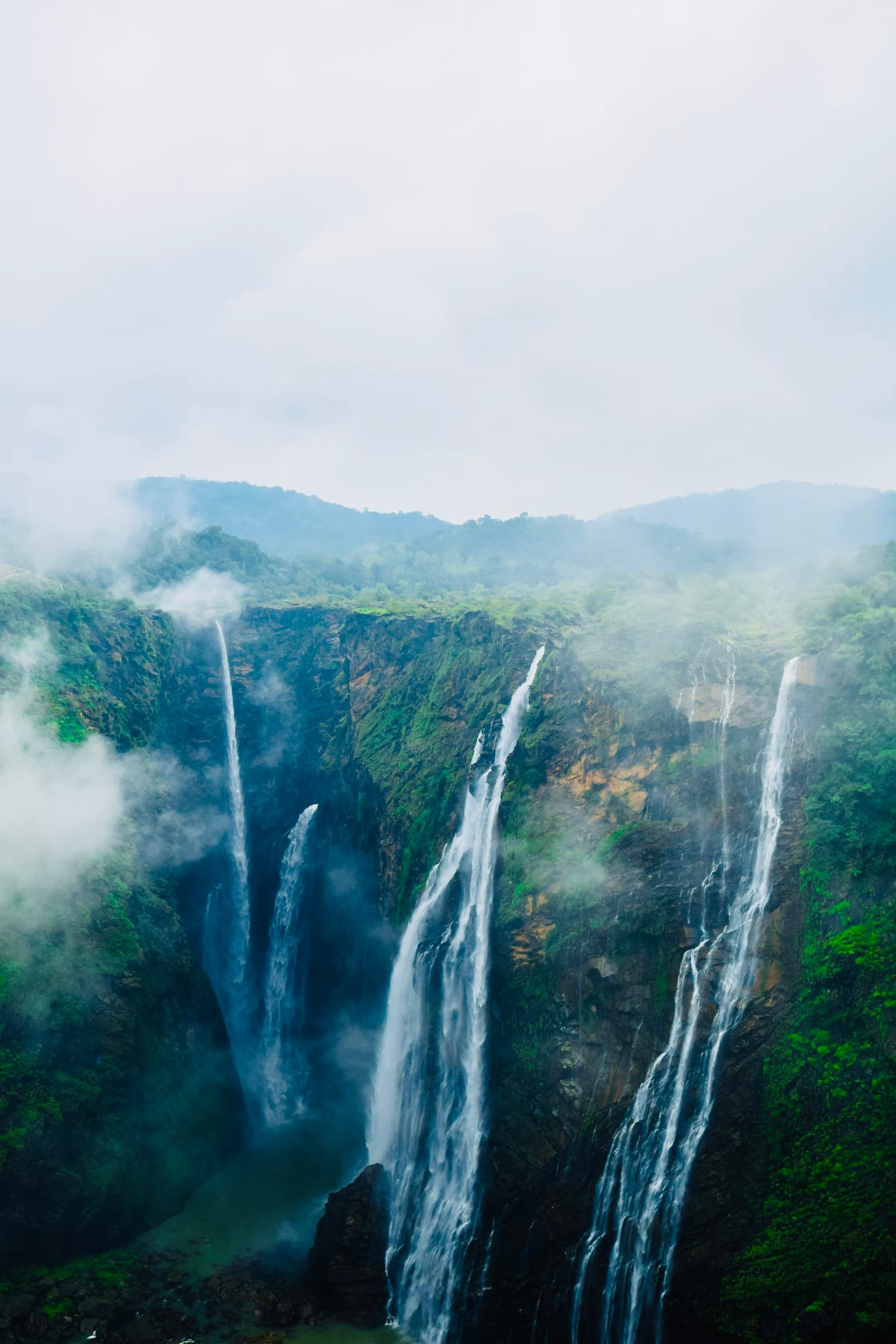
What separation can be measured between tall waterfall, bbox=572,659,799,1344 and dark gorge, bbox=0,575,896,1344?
75 mm

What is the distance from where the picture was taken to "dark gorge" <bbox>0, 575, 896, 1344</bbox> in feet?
58.9

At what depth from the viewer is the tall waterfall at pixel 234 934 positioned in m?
36.5

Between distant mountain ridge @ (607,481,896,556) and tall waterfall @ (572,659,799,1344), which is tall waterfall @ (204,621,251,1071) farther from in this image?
distant mountain ridge @ (607,481,896,556)

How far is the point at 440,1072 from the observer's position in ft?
81.7

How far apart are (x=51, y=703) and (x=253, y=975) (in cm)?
1604

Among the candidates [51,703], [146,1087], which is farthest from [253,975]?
[51,703]

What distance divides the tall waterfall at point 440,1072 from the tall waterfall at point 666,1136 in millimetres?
4522

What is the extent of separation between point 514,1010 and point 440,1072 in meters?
3.67

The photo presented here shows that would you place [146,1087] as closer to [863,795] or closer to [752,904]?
[752,904]

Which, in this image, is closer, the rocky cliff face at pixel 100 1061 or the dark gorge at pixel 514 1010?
the dark gorge at pixel 514 1010

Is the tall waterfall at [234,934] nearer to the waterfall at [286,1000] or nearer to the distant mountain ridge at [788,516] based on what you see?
the waterfall at [286,1000]

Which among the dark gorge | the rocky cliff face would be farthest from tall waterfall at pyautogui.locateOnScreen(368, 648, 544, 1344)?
the rocky cliff face

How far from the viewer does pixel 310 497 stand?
13225 centimetres

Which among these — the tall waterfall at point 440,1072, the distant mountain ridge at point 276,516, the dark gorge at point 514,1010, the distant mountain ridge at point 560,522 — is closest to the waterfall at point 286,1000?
the dark gorge at point 514,1010
